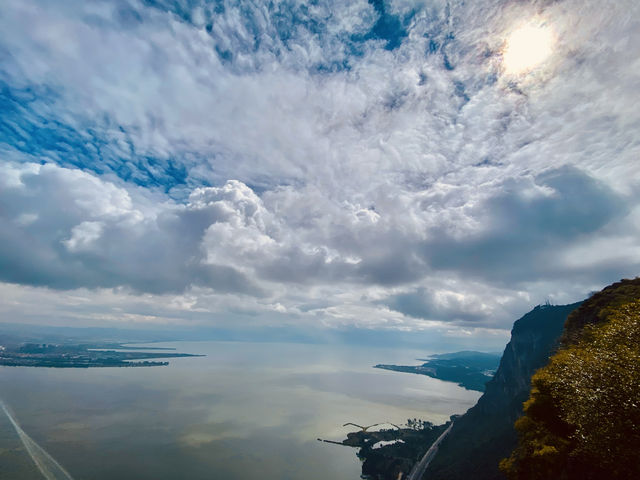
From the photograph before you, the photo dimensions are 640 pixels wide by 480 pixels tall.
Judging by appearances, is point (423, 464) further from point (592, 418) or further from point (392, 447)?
point (592, 418)

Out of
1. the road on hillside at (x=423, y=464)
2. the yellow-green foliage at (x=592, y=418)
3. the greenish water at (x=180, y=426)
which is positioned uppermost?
the yellow-green foliage at (x=592, y=418)

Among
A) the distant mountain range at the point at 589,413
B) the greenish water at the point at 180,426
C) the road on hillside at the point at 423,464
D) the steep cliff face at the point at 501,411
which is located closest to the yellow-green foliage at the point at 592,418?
the distant mountain range at the point at 589,413

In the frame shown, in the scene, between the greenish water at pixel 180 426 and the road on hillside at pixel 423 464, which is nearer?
the greenish water at pixel 180 426

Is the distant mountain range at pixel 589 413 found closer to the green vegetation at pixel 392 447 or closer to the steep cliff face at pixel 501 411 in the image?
the steep cliff face at pixel 501 411

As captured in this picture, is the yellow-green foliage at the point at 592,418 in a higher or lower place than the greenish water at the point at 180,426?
higher

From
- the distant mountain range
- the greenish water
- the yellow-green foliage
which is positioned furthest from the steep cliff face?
the yellow-green foliage

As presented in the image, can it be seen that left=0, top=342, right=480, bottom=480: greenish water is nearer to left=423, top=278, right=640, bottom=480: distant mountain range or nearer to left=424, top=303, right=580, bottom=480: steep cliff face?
left=424, top=303, right=580, bottom=480: steep cliff face

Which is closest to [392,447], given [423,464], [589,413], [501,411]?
[423,464]

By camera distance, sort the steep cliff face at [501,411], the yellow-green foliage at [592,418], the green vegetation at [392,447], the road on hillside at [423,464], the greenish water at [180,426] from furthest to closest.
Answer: the green vegetation at [392,447] < the road on hillside at [423,464] < the steep cliff face at [501,411] < the greenish water at [180,426] < the yellow-green foliage at [592,418]
